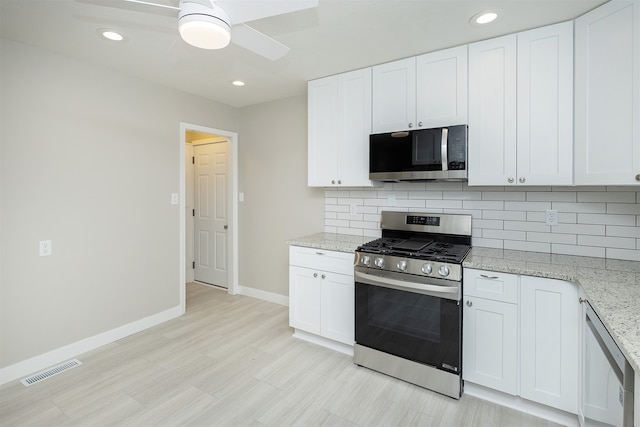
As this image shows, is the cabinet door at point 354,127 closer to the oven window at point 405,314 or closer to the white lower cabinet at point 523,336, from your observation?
the oven window at point 405,314

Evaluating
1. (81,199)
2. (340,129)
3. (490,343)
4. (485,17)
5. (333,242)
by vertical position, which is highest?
(485,17)

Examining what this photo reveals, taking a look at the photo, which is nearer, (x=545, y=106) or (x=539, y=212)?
(x=545, y=106)

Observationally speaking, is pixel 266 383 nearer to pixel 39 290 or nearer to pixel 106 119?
pixel 39 290

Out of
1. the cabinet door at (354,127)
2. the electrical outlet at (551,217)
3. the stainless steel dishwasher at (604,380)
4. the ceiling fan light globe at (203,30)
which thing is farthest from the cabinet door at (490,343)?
the ceiling fan light globe at (203,30)

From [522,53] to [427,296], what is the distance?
1.80 metres

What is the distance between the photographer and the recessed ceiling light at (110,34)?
221 cm

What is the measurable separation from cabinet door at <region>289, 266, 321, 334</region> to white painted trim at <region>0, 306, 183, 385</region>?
4.93ft

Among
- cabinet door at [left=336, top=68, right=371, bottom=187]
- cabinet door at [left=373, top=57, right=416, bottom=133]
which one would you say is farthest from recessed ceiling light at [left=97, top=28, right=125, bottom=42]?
cabinet door at [left=373, top=57, right=416, bottom=133]

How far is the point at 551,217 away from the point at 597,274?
2.11 ft

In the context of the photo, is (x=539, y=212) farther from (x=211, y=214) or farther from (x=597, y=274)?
(x=211, y=214)

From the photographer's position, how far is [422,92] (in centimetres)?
254

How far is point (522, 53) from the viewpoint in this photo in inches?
85.4

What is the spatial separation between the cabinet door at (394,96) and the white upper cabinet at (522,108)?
0.45 meters

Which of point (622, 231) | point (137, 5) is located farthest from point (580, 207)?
point (137, 5)
